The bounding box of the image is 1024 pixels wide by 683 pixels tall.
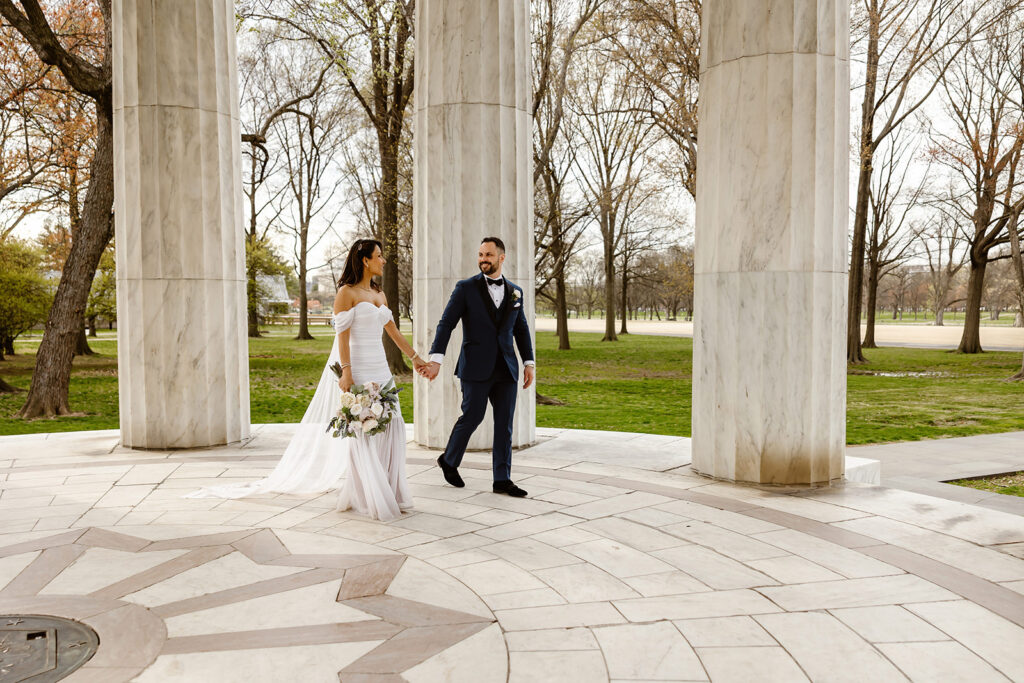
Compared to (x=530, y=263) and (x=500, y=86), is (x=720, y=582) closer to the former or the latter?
(x=530, y=263)

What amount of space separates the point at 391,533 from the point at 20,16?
1115 cm

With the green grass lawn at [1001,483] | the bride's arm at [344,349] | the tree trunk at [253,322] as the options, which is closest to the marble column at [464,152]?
the bride's arm at [344,349]

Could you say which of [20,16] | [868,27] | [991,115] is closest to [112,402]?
[20,16]

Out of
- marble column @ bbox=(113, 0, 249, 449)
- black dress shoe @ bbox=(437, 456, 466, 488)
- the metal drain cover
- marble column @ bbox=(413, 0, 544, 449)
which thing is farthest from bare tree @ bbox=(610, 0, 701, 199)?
the metal drain cover

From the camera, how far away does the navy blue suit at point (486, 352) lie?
6.58 metres

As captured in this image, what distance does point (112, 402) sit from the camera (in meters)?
16.0

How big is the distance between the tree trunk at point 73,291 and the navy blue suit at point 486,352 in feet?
33.0

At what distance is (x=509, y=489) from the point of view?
656 cm

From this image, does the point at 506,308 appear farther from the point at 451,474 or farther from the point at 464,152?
the point at 464,152

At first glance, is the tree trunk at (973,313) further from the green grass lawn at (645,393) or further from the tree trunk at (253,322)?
the tree trunk at (253,322)

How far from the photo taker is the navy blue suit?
6578 millimetres

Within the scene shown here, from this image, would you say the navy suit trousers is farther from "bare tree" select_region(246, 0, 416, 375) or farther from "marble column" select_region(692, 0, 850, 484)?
"bare tree" select_region(246, 0, 416, 375)

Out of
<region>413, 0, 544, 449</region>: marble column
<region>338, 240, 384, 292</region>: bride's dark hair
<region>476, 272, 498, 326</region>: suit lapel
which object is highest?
<region>413, 0, 544, 449</region>: marble column

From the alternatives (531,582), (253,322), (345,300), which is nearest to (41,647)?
(531,582)
